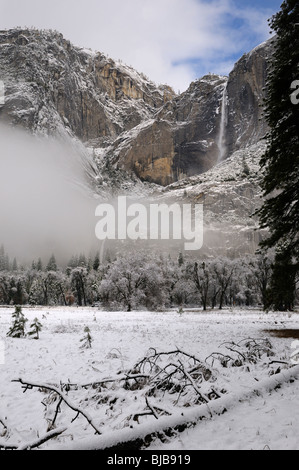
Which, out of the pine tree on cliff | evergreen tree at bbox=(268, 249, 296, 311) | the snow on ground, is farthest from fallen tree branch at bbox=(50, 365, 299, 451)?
the pine tree on cliff

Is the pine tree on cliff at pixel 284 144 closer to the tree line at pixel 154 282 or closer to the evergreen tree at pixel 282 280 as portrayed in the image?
the evergreen tree at pixel 282 280

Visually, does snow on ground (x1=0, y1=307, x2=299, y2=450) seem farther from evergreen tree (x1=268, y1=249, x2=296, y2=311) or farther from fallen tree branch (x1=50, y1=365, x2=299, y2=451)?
evergreen tree (x1=268, y1=249, x2=296, y2=311)

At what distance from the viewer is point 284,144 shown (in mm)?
10469

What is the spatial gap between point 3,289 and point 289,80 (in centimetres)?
9277

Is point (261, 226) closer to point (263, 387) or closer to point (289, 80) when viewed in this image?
point (289, 80)

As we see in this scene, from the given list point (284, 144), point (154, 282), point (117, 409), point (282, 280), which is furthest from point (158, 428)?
point (154, 282)

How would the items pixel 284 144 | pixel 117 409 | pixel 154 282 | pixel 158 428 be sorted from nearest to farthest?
pixel 158 428
pixel 117 409
pixel 284 144
pixel 154 282

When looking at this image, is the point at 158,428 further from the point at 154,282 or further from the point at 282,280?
the point at 154,282

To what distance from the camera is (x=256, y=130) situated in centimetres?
18850

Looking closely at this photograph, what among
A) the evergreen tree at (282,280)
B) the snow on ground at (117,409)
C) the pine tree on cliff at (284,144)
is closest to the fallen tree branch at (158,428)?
the snow on ground at (117,409)

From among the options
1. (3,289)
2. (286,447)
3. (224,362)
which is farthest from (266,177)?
(3,289)

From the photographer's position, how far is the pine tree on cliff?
10203 millimetres
